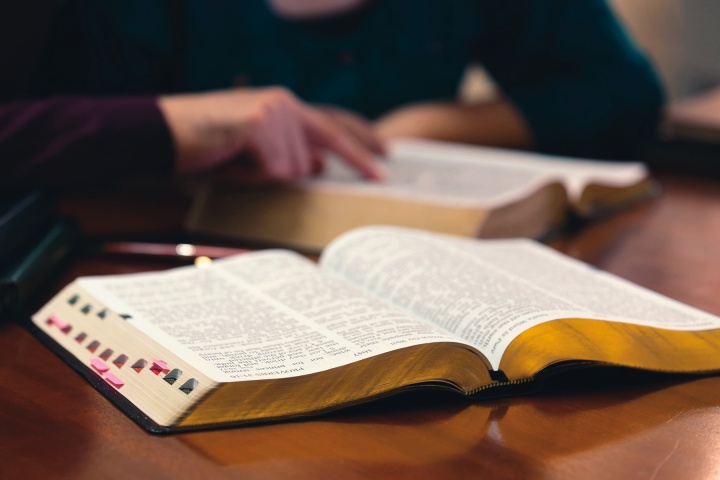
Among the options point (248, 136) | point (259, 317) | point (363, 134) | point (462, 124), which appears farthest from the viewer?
point (462, 124)

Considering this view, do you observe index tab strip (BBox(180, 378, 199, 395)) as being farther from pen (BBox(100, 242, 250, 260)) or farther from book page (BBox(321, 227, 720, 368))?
pen (BBox(100, 242, 250, 260))

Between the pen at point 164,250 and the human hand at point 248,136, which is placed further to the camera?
the human hand at point 248,136

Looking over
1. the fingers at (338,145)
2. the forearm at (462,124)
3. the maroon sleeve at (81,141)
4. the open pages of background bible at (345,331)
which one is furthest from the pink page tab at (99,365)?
the forearm at (462,124)

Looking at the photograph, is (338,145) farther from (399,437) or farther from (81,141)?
(399,437)

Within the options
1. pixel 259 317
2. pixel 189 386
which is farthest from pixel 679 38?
pixel 189 386

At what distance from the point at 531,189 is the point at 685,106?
0.73 metres

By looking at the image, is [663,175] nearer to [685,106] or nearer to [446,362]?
[685,106]

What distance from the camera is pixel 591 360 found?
0.51m

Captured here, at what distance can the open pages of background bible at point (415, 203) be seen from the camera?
0.84 meters

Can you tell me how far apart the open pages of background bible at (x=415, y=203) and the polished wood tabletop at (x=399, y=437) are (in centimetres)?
32

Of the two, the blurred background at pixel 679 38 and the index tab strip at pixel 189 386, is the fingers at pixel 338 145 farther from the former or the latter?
the blurred background at pixel 679 38

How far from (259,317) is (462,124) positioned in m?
0.94

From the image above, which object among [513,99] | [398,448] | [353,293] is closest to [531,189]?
[353,293]

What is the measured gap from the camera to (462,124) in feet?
4.69
